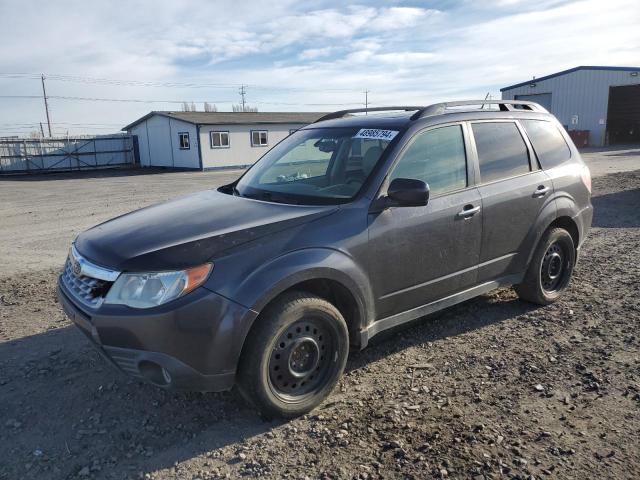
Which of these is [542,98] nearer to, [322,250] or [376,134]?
[376,134]

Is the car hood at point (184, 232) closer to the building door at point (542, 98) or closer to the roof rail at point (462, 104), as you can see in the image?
the roof rail at point (462, 104)

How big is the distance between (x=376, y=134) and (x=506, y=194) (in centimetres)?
133

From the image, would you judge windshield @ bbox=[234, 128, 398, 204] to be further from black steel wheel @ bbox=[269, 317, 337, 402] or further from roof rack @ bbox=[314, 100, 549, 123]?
black steel wheel @ bbox=[269, 317, 337, 402]

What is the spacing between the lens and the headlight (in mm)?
3004

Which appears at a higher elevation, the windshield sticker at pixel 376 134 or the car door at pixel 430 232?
the windshield sticker at pixel 376 134

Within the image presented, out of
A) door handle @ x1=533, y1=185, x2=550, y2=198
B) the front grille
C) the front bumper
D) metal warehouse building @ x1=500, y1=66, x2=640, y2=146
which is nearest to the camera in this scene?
the front bumper

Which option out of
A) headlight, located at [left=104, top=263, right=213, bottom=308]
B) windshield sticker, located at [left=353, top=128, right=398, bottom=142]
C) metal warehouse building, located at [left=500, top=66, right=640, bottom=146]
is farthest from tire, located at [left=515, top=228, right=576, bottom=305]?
metal warehouse building, located at [left=500, top=66, right=640, bottom=146]

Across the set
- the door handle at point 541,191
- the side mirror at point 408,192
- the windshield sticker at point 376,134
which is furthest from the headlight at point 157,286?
the door handle at point 541,191

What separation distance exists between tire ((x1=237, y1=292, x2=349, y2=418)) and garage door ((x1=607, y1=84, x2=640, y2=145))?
4177cm

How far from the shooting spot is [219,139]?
33.1 m

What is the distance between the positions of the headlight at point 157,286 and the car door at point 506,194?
99.6 inches

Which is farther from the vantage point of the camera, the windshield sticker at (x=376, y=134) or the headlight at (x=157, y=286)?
the windshield sticker at (x=376, y=134)

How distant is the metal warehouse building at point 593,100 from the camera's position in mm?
37062

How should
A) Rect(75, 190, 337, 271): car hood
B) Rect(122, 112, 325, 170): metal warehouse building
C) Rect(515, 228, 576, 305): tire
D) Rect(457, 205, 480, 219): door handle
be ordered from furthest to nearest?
Rect(122, 112, 325, 170): metal warehouse building, Rect(515, 228, 576, 305): tire, Rect(457, 205, 480, 219): door handle, Rect(75, 190, 337, 271): car hood
